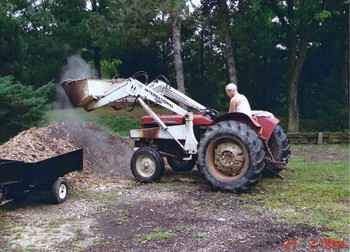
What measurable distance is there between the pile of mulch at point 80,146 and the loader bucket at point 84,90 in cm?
83

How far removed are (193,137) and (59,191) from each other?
2.40 metres

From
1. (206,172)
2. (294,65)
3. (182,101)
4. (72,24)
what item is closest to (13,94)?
(182,101)

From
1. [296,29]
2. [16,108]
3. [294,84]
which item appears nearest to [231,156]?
[16,108]

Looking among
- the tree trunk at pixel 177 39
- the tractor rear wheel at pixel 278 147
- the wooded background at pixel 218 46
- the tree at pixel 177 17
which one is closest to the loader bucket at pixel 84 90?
the tractor rear wheel at pixel 278 147

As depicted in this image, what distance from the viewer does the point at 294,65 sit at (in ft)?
58.2

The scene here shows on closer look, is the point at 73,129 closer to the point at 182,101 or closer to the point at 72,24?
the point at 182,101

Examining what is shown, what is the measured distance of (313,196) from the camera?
7.17 m

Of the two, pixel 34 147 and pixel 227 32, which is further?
pixel 227 32

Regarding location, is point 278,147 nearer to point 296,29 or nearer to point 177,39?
point 177,39

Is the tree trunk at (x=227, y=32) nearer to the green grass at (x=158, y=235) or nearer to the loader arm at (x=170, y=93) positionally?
the loader arm at (x=170, y=93)

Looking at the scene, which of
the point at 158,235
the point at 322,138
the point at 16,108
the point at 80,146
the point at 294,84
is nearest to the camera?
the point at 158,235

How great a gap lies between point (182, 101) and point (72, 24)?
16652mm

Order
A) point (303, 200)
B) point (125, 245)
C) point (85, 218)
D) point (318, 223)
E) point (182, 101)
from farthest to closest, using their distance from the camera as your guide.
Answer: point (182, 101) → point (303, 200) → point (85, 218) → point (318, 223) → point (125, 245)

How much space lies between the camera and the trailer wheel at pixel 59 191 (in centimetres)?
689
